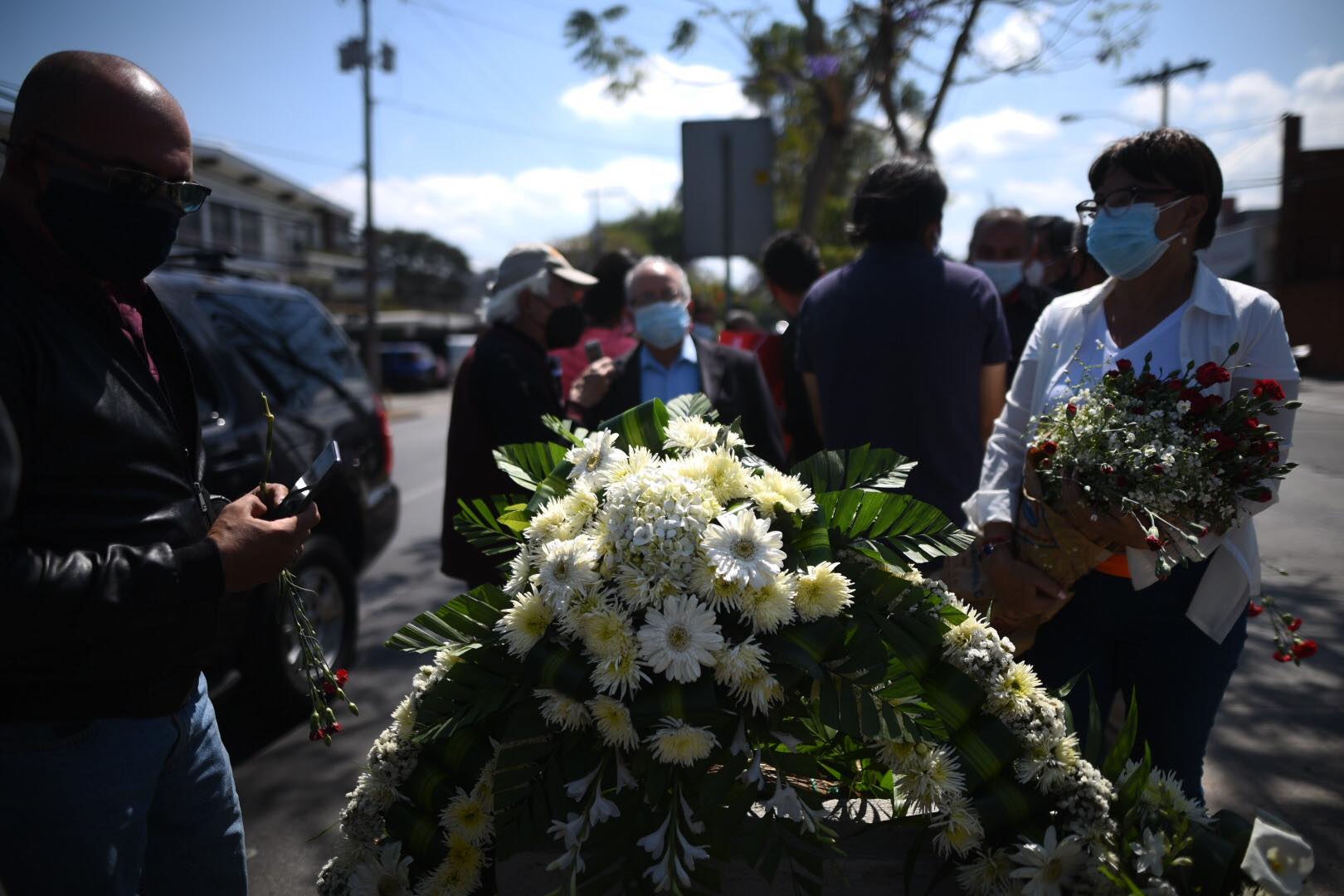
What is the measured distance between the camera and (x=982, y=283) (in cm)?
298

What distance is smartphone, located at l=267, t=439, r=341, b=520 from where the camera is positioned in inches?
Answer: 71.0

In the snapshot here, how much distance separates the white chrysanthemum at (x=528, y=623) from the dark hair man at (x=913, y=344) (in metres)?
1.68

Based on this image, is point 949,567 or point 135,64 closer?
point 135,64

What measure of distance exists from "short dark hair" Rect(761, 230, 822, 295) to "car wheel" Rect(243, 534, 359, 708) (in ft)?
8.34

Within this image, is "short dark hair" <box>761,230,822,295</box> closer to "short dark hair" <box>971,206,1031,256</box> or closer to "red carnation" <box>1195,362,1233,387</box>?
"short dark hair" <box>971,206,1031,256</box>

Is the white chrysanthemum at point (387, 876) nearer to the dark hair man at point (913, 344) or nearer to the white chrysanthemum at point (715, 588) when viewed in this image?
the white chrysanthemum at point (715, 588)

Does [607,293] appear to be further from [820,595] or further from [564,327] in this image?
[820,595]

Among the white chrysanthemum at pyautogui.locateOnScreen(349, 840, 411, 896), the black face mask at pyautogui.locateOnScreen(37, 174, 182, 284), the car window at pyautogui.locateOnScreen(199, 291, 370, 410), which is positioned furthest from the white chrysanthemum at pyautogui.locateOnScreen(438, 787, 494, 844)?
the car window at pyautogui.locateOnScreen(199, 291, 370, 410)

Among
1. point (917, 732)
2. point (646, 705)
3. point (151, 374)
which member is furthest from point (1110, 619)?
point (151, 374)

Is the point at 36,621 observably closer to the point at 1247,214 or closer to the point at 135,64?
the point at 135,64

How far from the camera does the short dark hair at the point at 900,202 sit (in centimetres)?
304

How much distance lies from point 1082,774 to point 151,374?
180cm

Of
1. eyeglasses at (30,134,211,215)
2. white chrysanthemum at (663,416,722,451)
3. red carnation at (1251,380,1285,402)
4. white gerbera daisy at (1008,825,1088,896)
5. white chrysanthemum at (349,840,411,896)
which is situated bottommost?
white chrysanthemum at (349,840,411,896)

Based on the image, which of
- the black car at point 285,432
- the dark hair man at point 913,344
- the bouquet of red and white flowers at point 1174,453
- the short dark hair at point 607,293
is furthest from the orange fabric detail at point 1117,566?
the short dark hair at point 607,293
